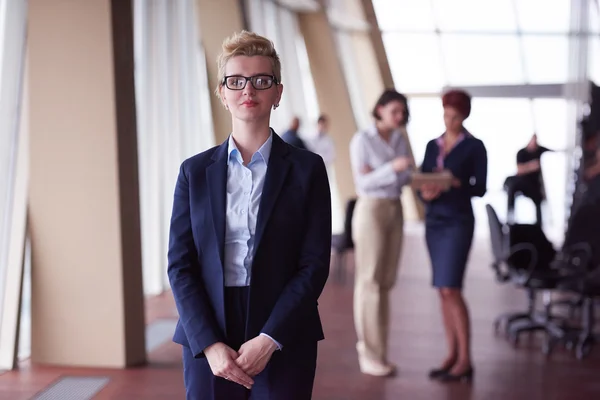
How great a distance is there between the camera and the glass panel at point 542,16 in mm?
14281

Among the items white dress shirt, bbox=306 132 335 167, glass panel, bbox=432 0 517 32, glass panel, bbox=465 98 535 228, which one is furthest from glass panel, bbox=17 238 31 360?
glass panel, bbox=432 0 517 32

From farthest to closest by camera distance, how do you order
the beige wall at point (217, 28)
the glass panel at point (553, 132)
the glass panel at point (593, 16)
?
the glass panel at point (553, 132) → the glass panel at point (593, 16) → the beige wall at point (217, 28)

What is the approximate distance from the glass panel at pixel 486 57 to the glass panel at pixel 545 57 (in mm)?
224

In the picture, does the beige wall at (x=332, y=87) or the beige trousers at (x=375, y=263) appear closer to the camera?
the beige trousers at (x=375, y=263)

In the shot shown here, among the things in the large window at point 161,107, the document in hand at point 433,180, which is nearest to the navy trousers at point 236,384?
the document in hand at point 433,180

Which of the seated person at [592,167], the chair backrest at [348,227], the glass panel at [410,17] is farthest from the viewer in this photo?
the glass panel at [410,17]

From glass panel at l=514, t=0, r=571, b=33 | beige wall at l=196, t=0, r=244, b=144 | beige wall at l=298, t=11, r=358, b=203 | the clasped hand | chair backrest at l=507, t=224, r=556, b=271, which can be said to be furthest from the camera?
glass panel at l=514, t=0, r=571, b=33

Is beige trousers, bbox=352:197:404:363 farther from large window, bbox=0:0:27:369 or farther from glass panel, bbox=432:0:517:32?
glass panel, bbox=432:0:517:32

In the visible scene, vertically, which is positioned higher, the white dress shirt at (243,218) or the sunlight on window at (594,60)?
the sunlight on window at (594,60)

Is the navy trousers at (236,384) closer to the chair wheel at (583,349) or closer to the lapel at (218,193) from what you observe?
the lapel at (218,193)

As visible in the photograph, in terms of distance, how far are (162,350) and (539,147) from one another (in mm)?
4633

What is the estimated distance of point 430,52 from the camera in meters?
15.3

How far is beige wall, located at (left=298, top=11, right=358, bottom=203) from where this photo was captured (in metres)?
13.4

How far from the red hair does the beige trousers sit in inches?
25.3
